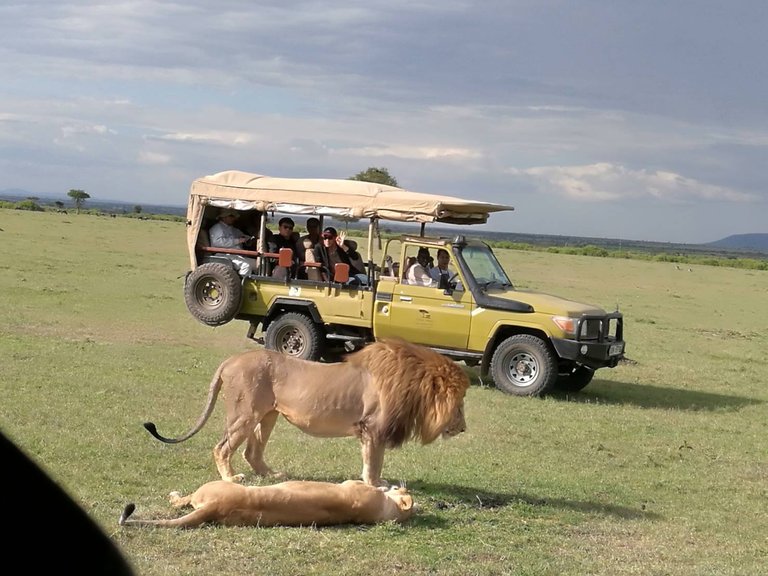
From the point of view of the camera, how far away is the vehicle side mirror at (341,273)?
42.8 feet

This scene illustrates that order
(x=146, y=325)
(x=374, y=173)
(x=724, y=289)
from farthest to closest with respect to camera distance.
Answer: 1. (x=724, y=289)
2. (x=374, y=173)
3. (x=146, y=325)

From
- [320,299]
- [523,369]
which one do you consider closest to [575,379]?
[523,369]

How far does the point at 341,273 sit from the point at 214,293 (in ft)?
6.03

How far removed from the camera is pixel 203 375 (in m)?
11.6

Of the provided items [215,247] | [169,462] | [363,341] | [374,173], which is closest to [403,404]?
[169,462]

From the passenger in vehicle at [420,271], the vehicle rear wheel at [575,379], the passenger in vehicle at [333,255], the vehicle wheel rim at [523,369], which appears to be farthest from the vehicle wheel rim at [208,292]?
the vehicle rear wheel at [575,379]

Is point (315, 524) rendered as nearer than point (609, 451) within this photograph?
Yes

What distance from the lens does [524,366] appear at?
12164 millimetres

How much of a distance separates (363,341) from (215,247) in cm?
270

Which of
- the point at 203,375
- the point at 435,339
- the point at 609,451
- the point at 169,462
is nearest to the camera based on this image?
the point at 169,462

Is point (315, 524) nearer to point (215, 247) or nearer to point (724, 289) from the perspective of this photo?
point (215, 247)

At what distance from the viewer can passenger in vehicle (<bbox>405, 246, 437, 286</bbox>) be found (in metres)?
12.6

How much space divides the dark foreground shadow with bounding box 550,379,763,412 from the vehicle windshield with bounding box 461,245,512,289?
164cm

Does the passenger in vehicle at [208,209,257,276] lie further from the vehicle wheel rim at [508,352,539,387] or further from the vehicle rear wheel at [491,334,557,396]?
the vehicle wheel rim at [508,352,539,387]
